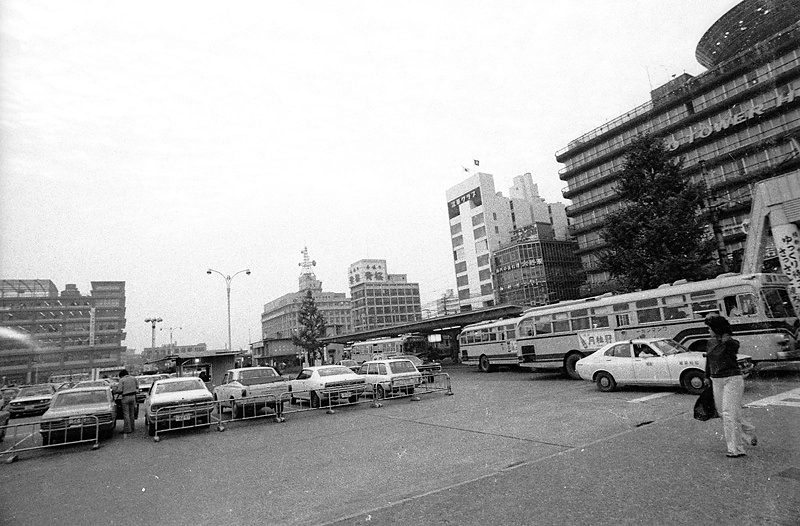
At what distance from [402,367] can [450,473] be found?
11.1m

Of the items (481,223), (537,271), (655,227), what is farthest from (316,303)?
(655,227)

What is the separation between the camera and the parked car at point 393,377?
1641cm

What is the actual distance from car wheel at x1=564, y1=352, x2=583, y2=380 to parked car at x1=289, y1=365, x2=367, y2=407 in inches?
371

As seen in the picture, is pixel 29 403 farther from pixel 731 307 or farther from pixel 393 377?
pixel 731 307

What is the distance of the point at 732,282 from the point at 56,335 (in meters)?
55.9

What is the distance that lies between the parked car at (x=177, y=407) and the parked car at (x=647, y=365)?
11.7 metres

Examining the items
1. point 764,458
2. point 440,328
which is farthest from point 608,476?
point 440,328

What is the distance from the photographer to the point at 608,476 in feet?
18.2

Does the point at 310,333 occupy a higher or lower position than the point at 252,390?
higher

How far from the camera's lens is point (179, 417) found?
1197 centimetres

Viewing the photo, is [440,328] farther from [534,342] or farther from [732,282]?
[732,282]

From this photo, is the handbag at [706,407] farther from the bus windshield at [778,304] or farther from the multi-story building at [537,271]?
the multi-story building at [537,271]

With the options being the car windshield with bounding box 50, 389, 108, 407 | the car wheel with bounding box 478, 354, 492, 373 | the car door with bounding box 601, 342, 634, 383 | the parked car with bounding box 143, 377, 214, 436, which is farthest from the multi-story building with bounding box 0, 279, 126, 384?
the car wheel with bounding box 478, 354, 492, 373

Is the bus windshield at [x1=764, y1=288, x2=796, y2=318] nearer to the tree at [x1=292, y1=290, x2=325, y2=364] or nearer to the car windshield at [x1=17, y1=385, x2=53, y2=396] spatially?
the car windshield at [x1=17, y1=385, x2=53, y2=396]
